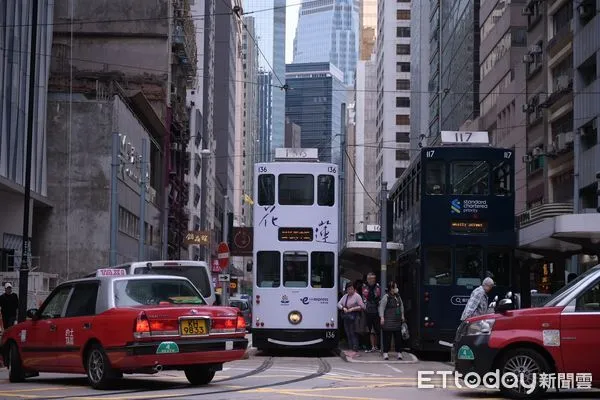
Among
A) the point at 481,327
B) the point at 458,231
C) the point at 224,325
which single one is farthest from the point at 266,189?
the point at 481,327

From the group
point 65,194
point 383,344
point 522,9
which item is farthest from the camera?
point 522,9

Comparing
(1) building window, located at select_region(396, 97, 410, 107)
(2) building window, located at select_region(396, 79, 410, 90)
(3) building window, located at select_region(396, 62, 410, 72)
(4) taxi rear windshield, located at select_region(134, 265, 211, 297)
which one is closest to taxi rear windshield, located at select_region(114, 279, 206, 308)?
(4) taxi rear windshield, located at select_region(134, 265, 211, 297)

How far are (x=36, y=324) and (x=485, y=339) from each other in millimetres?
7107

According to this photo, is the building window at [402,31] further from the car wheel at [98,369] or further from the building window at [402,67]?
the car wheel at [98,369]

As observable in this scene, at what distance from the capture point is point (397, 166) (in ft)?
419

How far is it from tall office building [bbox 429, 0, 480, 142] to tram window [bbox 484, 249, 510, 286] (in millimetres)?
53382

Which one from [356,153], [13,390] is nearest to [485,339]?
[13,390]

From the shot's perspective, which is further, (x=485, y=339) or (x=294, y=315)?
(x=294, y=315)

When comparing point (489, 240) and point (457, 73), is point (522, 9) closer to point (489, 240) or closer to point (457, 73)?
point (457, 73)

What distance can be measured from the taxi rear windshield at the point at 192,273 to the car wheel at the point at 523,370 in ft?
32.1

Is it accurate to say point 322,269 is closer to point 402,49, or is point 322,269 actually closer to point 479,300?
point 479,300

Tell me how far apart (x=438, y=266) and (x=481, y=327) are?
441 inches

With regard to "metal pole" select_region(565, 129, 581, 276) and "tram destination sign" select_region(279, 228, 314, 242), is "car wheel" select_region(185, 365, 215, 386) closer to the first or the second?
"tram destination sign" select_region(279, 228, 314, 242)

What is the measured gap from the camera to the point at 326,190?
88.2ft
